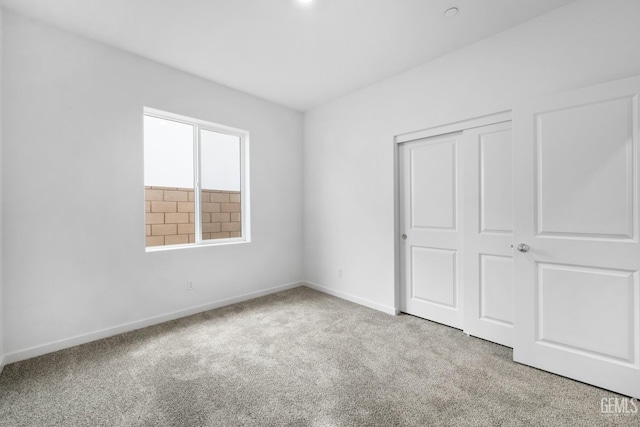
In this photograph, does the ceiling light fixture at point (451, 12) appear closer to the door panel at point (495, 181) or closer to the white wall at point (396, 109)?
the white wall at point (396, 109)

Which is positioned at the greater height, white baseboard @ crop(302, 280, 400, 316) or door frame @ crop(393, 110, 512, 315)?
door frame @ crop(393, 110, 512, 315)

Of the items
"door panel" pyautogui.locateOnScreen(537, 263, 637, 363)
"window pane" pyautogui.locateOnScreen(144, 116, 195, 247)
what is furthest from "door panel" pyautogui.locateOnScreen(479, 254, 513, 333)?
"window pane" pyautogui.locateOnScreen(144, 116, 195, 247)

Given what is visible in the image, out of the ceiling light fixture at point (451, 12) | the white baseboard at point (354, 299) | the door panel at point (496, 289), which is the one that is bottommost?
the white baseboard at point (354, 299)

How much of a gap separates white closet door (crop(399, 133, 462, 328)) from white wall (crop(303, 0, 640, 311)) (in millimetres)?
184

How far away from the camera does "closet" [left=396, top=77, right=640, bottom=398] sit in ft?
5.98

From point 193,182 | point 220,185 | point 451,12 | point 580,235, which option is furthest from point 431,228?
point 193,182

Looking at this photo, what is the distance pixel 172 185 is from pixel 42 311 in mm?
1592

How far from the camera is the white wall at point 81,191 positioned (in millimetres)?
2248

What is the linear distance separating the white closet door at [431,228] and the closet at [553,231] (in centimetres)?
2

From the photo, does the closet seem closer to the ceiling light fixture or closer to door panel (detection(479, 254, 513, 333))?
door panel (detection(479, 254, 513, 333))

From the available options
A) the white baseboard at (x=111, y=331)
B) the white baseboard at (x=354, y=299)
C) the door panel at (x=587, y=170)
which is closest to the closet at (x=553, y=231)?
the door panel at (x=587, y=170)

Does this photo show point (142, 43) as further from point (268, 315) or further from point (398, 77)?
point (268, 315)

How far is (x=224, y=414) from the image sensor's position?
1661mm

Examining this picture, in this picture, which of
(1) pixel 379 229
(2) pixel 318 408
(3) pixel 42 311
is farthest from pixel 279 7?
(3) pixel 42 311
